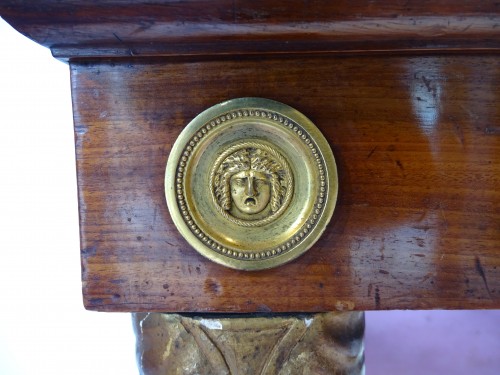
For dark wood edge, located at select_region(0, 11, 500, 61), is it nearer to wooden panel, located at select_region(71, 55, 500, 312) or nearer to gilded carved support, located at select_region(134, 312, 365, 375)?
wooden panel, located at select_region(71, 55, 500, 312)

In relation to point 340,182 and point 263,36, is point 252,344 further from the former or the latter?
point 263,36

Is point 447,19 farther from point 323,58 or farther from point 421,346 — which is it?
Answer: point 421,346

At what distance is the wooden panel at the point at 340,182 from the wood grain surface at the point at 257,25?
0.05m

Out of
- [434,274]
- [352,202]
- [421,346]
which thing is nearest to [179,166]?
[352,202]

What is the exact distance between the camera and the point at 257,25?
0.65 metres

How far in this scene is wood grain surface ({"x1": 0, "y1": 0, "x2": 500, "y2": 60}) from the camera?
0.63m

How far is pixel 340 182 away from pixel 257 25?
221mm

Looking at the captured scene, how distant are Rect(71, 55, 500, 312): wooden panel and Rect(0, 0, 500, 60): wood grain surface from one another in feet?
0.15

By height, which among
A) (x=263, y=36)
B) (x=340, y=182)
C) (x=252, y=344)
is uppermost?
(x=263, y=36)

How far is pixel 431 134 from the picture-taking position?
757 millimetres

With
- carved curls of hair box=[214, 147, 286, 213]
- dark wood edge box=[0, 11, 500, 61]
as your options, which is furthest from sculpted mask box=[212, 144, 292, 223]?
dark wood edge box=[0, 11, 500, 61]

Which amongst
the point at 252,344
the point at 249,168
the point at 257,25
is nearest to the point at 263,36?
the point at 257,25

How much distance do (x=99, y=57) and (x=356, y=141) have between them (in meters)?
0.32

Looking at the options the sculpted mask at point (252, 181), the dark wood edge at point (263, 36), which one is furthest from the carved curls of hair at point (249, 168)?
the dark wood edge at point (263, 36)
